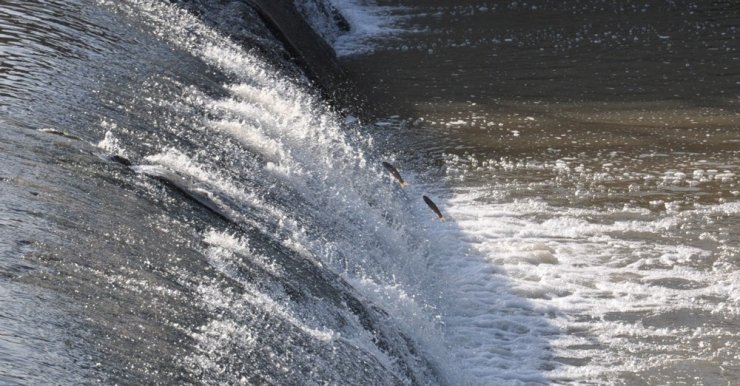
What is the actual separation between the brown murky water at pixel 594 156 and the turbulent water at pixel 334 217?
0.07ft

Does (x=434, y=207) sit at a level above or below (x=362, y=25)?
above

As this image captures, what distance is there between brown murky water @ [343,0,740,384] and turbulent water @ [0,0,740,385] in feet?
0.07

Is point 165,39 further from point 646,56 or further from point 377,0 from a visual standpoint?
point 377,0

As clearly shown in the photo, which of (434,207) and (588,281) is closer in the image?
(588,281)

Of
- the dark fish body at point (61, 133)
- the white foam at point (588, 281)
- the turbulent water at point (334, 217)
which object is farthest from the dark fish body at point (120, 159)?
the white foam at point (588, 281)

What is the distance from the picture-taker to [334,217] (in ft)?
18.4

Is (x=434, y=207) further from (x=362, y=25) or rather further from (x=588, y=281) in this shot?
(x=362, y=25)

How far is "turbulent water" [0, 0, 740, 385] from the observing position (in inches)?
138

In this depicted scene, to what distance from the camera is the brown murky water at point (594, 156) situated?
511cm

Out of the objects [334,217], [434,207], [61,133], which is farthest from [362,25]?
[61,133]

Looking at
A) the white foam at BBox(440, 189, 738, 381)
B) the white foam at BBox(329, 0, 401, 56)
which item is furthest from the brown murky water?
the white foam at BBox(329, 0, 401, 56)

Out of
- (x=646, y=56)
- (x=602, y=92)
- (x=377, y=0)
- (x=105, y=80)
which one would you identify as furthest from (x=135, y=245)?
(x=377, y=0)

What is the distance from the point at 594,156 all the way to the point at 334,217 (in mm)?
2385

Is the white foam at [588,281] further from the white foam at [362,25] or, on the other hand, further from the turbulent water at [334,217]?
the white foam at [362,25]
